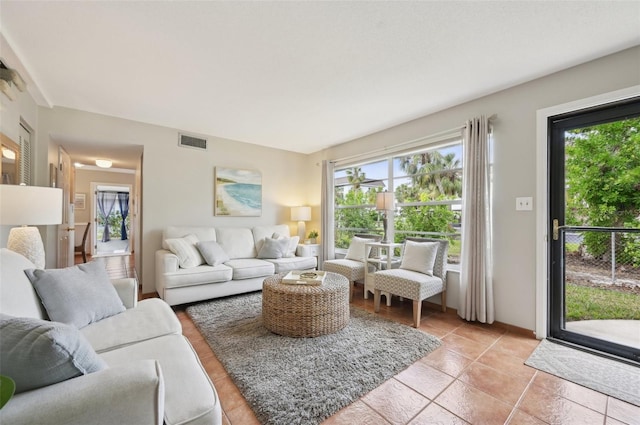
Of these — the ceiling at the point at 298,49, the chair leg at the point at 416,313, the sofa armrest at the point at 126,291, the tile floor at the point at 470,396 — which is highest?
the ceiling at the point at 298,49

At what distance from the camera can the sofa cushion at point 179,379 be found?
37.6 inches

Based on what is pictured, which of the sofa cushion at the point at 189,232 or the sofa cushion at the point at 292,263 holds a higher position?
the sofa cushion at the point at 189,232

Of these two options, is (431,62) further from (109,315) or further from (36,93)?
(36,93)

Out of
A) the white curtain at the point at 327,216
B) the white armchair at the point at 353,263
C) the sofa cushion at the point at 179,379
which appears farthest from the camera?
the white curtain at the point at 327,216

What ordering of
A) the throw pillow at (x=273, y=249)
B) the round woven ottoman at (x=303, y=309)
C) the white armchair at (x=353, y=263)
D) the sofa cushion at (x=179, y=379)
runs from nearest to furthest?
1. the sofa cushion at (x=179, y=379)
2. the round woven ottoman at (x=303, y=309)
3. the white armchair at (x=353, y=263)
4. the throw pillow at (x=273, y=249)

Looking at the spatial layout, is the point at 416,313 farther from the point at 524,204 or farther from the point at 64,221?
the point at 64,221

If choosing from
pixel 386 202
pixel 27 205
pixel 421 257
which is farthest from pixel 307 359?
pixel 27 205

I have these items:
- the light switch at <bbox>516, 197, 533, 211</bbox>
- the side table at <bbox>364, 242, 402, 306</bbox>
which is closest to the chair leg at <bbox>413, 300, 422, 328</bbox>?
the side table at <bbox>364, 242, 402, 306</bbox>

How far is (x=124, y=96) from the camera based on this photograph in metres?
2.87

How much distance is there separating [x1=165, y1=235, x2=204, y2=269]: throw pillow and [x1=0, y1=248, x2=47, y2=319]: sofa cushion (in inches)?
64.0

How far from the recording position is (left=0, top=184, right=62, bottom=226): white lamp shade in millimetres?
1737

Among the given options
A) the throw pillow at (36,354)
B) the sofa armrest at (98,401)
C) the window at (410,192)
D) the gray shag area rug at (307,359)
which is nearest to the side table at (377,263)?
the window at (410,192)

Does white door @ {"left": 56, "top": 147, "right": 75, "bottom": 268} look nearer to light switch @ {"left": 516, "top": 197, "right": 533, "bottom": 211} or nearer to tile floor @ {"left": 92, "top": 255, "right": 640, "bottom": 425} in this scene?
tile floor @ {"left": 92, "top": 255, "right": 640, "bottom": 425}

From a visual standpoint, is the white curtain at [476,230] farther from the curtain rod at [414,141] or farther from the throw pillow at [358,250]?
the throw pillow at [358,250]
